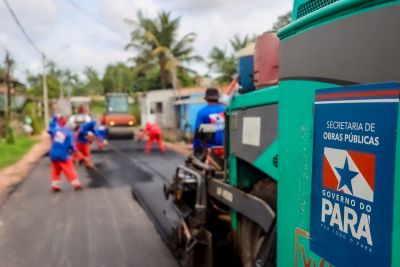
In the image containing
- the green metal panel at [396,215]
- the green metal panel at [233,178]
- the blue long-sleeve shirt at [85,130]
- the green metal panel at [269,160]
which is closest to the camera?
the green metal panel at [396,215]

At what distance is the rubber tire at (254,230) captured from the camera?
3.15 metres

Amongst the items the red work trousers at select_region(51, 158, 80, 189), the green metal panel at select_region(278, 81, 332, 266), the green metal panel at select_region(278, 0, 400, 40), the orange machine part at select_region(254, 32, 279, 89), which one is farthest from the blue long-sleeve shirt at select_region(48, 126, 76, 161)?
the green metal panel at select_region(278, 0, 400, 40)

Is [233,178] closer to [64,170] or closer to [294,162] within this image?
[294,162]

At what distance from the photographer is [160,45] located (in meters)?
30.9

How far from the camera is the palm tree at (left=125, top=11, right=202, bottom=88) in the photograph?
30.6m

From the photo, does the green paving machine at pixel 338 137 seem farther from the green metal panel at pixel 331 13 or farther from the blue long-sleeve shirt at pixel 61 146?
the blue long-sleeve shirt at pixel 61 146

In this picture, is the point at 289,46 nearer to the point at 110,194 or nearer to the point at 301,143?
the point at 301,143

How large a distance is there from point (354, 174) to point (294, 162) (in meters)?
0.47

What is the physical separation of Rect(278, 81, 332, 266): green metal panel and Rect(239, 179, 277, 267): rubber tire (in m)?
0.80

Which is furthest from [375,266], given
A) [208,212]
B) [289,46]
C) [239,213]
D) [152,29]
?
[152,29]

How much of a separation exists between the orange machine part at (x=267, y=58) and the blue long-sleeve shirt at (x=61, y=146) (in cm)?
688

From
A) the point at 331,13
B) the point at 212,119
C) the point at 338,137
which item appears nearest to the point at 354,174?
the point at 338,137

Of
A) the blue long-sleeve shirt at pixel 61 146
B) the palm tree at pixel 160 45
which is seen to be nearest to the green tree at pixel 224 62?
the palm tree at pixel 160 45

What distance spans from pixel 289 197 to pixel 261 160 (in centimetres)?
101
